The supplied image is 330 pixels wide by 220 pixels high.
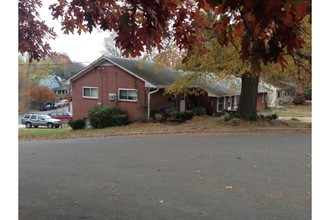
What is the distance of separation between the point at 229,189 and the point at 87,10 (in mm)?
3531

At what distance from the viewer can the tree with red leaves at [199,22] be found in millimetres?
2172

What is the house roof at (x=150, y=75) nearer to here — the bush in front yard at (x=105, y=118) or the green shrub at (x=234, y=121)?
the bush in front yard at (x=105, y=118)

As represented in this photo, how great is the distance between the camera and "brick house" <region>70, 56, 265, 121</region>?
2369 cm

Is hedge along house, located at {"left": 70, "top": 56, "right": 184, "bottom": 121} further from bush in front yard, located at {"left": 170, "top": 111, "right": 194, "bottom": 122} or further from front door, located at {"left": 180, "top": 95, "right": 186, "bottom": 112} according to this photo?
bush in front yard, located at {"left": 170, "top": 111, "right": 194, "bottom": 122}

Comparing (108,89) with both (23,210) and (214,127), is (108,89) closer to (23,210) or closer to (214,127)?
(214,127)

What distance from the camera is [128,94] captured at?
81.0 feet

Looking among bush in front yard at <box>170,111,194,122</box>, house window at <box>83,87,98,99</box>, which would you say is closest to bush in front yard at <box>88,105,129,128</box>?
bush in front yard at <box>170,111,194,122</box>

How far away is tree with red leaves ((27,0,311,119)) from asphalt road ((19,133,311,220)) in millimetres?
2139

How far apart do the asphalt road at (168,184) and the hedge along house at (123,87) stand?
44.9 feet

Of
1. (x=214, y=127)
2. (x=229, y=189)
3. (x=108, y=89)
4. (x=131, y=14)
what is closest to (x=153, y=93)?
(x=108, y=89)

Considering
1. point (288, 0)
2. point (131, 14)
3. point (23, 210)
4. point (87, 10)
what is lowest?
point (23, 210)

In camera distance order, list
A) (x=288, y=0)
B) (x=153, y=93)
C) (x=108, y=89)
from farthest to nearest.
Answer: (x=108, y=89), (x=153, y=93), (x=288, y=0)

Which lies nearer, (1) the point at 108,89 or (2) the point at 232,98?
(1) the point at 108,89

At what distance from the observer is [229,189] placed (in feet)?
18.4
